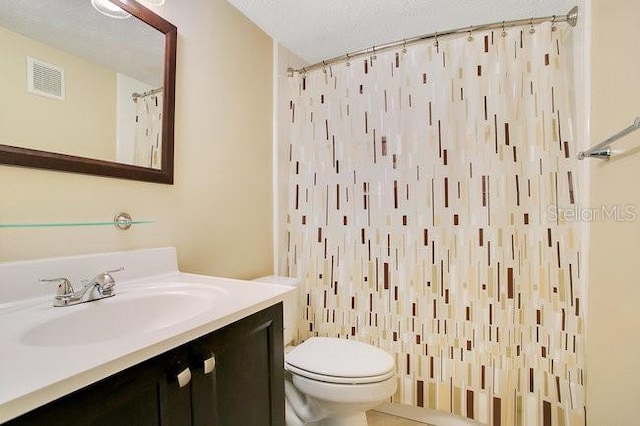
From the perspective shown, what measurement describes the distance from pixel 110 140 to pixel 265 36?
3.75 feet

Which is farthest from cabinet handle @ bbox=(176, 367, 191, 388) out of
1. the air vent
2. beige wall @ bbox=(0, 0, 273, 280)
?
the air vent

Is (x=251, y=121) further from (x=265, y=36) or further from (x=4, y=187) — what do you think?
(x=4, y=187)

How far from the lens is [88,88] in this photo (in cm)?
98

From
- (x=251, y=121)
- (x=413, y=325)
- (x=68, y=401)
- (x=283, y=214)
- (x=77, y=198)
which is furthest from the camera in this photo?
(x=283, y=214)

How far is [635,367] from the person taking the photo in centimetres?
108

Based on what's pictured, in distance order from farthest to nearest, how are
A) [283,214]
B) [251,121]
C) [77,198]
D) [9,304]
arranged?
[283,214], [251,121], [77,198], [9,304]

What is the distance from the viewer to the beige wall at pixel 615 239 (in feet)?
3.52

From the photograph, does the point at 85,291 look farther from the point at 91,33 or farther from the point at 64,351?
the point at 91,33

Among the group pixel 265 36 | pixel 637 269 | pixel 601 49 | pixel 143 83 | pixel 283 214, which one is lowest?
pixel 637 269

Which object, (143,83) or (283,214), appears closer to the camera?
(143,83)

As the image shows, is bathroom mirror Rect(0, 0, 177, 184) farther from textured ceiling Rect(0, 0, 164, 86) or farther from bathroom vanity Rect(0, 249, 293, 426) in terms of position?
bathroom vanity Rect(0, 249, 293, 426)

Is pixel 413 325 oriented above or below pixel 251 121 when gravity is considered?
below

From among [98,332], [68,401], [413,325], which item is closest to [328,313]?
[413,325]

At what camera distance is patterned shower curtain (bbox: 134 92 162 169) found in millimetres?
1117
